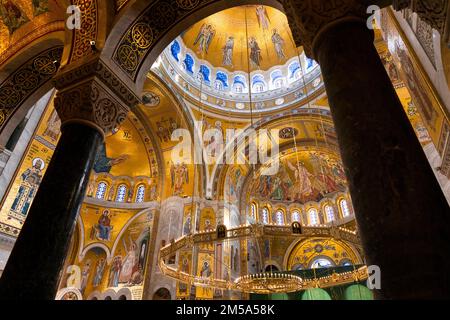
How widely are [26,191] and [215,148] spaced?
7.51m

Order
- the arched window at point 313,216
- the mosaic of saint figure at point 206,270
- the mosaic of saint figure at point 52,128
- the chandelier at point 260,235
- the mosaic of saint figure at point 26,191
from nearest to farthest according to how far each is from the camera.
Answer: the chandelier at point 260,235 → the mosaic of saint figure at point 26,191 → the mosaic of saint figure at point 52,128 → the mosaic of saint figure at point 206,270 → the arched window at point 313,216

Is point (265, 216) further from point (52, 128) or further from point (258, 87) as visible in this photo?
point (52, 128)

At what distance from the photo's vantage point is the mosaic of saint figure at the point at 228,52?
47.1ft

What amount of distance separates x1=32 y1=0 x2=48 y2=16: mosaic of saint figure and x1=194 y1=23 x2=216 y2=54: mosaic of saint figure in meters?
8.66

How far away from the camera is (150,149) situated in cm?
1323

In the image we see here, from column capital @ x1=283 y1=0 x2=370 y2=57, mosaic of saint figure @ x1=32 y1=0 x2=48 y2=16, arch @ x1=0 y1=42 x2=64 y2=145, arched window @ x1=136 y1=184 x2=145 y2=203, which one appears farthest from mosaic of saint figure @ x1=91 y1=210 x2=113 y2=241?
column capital @ x1=283 y1=0 x2=370 y2=57

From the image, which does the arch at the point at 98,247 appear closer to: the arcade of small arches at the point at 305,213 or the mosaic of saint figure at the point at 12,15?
the arcade of small arches at the point at 305,213

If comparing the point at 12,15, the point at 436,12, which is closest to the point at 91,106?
the point at 436,12

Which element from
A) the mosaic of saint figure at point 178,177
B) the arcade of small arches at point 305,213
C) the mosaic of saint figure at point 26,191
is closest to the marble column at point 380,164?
the mosaic of saint figure at point 26,191

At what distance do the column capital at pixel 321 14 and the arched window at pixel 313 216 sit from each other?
15.9m

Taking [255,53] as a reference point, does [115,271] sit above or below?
below

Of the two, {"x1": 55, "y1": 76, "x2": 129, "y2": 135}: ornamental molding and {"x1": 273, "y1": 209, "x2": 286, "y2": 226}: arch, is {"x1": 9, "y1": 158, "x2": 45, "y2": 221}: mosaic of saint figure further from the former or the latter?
{"x1": 273, "y1": 209, "x2": 286, "y2": 226}: arch

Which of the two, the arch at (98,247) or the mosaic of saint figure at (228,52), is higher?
the mosaic of saint figure at (228,52)

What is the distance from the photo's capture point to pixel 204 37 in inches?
543
